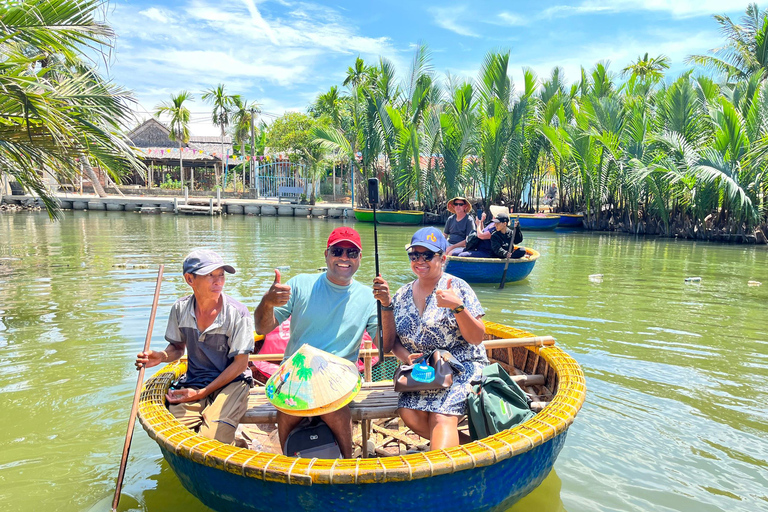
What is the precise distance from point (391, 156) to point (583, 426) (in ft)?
76.4

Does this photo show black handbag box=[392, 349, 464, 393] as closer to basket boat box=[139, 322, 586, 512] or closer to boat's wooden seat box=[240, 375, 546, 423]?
boat's wooden seat box=[240, 375, 546, 423]

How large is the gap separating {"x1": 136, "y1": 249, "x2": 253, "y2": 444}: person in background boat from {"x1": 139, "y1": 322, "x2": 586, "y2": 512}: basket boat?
0.88 ft

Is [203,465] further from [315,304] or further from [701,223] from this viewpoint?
[701,223]

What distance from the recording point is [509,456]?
2.68m

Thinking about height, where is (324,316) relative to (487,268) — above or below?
above

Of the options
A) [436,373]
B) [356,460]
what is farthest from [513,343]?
[356,460]

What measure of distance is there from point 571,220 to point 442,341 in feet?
78.2

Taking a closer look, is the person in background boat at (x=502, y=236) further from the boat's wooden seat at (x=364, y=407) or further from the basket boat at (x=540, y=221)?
the basket boat at (x=540, y=221)

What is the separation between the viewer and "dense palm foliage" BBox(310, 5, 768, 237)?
685 inches

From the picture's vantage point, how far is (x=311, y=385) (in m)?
2.90

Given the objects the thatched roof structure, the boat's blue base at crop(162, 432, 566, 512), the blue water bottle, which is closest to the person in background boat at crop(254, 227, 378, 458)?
the blue water bottle

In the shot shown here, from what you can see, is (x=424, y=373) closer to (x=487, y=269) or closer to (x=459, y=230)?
(x=487, y=269)

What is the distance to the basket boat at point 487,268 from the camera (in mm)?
9609

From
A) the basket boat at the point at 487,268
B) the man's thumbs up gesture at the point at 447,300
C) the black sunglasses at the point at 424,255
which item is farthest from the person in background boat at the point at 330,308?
the basket boat at the point at 487,268
